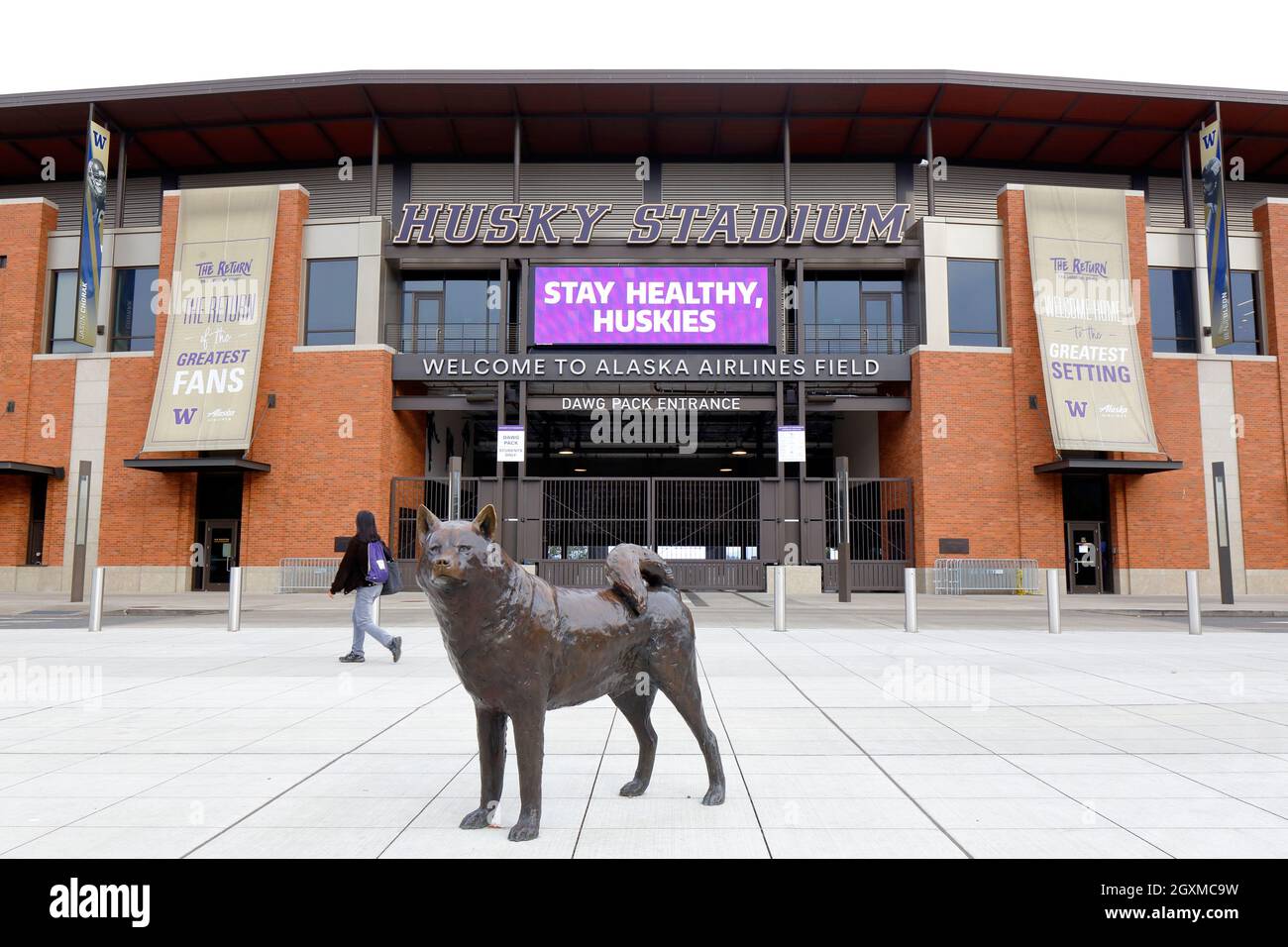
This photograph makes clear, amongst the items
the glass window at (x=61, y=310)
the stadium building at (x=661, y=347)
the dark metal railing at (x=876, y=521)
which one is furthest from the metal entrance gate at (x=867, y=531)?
the glass window at (x=61, y=310)

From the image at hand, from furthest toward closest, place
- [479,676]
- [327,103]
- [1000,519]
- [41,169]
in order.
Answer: [41,169] < [327,103] < [1000,519] < [479,676]

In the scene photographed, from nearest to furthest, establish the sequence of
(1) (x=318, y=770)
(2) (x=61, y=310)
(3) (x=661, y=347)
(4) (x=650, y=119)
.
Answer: (1) (x=318, y=770) < (3) (x=661, y=347) < (2) (x=61, y=310) < (4) (x=650, y=119)

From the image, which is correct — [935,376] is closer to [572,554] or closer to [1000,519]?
[1000,519]

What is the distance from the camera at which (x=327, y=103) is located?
2603 cm

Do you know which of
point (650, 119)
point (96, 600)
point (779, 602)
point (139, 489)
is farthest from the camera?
point (650, 119)

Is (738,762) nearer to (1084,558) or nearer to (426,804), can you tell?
(426,804)

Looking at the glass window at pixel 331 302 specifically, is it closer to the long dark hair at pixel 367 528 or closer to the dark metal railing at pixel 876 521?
the dark metal railing at pixel 876 521

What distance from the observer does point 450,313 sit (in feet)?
87.7

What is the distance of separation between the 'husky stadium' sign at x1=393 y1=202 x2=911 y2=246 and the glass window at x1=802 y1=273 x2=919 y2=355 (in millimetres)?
1846

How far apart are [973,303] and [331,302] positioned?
68.0 feet

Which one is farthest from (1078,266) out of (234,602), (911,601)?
(234,602)

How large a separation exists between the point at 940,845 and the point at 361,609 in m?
7.65

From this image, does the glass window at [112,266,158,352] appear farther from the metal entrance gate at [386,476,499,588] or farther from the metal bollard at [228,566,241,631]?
the metal bollard at [228,566,241,631]

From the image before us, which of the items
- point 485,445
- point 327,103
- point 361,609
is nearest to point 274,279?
point 327,103
